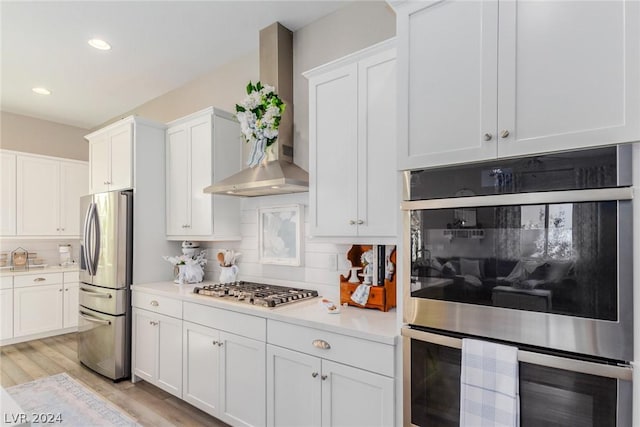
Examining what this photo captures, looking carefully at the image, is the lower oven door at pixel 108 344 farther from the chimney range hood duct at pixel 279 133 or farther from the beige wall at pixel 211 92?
the beige wall at pixel 211 92

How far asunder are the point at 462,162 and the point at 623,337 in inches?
31.1

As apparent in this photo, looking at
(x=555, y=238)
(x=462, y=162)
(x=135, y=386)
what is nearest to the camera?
(x=555, y=238)

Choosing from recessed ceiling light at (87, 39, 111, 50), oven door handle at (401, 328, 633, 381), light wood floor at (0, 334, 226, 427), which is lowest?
light wood floor at (0, 334, 226, 427)

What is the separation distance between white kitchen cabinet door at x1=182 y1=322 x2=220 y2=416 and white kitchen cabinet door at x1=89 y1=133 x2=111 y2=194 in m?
1.93

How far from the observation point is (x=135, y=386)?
127 inches

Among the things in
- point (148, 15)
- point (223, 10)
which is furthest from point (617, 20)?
point (148, 15)

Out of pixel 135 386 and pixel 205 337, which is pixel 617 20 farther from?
pixel 135 386

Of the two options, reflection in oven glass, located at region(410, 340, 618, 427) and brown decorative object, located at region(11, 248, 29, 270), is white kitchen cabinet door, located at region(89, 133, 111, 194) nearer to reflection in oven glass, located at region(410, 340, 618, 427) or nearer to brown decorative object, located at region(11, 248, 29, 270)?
brown decorative object, located at region(11, 248, 29, 270)

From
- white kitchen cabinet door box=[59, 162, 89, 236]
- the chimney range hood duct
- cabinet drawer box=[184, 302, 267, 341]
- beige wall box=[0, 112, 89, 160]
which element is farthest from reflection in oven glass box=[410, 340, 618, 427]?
Answer: beige wall box=[0, 112, 89, 160]

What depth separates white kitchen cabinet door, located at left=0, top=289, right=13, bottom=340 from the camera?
4320 mm

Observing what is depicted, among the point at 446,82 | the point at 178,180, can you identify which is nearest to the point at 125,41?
the point at 178,180

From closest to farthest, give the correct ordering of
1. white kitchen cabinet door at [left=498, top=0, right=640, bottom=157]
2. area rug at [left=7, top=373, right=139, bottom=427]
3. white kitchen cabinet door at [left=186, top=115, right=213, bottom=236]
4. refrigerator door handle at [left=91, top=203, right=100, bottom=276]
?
1. white kitchen cabinet door at [left=498, top=0, right=640, bottom=157]
2. area rug at [left=7, top=373, right=139, bottom=427]
3. white kitchen cabinet door at [left=186, top=115, right=213, bottom=236]
4. refrigerator door handle at [left=91, top=203, right=100, bottom=276]

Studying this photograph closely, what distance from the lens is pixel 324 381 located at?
1.96 m

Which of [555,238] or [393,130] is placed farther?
[393,130]
